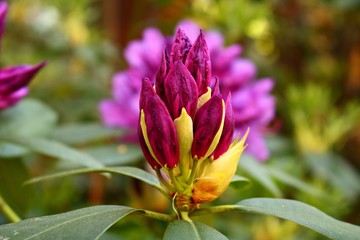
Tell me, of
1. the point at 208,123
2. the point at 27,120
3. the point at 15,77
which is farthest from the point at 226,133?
the point at 27,120

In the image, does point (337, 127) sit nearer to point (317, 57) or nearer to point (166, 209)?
point (166, 209)

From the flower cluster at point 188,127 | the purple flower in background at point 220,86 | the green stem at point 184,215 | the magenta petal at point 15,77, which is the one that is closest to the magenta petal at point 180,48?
the flower cluster at point 188,127

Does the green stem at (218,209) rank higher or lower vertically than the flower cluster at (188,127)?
lower

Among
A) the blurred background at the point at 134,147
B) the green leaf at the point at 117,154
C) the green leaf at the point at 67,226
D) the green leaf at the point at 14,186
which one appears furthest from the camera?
the blurred background at the point at 134,147

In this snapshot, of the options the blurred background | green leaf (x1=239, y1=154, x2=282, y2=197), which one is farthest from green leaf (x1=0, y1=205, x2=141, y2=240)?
the blurred background

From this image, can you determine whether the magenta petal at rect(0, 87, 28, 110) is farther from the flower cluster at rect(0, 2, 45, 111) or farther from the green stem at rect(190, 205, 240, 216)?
the green stem at rect(190, 205, 240, 216)

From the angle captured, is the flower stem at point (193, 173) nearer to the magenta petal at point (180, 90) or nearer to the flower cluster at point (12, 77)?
the magenta petal at point (180, 90)

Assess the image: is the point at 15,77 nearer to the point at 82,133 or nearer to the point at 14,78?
the point at 14,78

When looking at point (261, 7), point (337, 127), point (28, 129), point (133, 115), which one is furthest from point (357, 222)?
point (28, 129)
